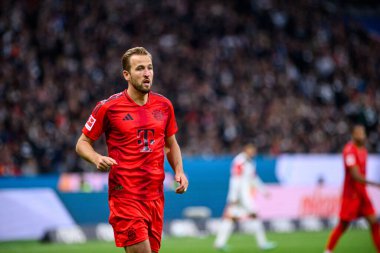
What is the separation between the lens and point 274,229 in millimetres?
21781

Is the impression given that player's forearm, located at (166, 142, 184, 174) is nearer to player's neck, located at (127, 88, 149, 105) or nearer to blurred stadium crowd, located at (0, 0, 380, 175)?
player's neck, located at (127, 88, 149, 105)

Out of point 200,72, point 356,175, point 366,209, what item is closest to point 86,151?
point 356,175

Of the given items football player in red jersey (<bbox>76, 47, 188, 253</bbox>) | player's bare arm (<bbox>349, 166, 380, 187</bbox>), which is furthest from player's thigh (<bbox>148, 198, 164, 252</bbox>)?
player's bare arm (<bbox>349, 166, 380, 187</bbox>)

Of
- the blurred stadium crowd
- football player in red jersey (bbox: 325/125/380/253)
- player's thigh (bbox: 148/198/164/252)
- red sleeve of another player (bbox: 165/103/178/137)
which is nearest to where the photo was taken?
player's thigh (bbox: 148/198/164/252)

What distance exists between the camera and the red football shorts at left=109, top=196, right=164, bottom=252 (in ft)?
23.0

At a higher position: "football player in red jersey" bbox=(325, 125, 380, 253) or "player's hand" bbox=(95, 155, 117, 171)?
"player's hand" bbox=(95, 155, 117, 171)

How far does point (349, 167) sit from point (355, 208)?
75 centimetres

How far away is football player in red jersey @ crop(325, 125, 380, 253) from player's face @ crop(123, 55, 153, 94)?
670cm

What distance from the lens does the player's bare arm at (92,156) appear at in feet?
21.9

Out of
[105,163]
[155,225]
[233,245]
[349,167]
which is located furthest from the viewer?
[233,245]

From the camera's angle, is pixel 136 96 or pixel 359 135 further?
pixel 359 135

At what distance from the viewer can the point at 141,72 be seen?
7199 millimetres

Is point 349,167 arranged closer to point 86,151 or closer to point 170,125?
point 170,125

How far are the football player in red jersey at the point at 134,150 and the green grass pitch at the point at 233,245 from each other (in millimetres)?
8521
